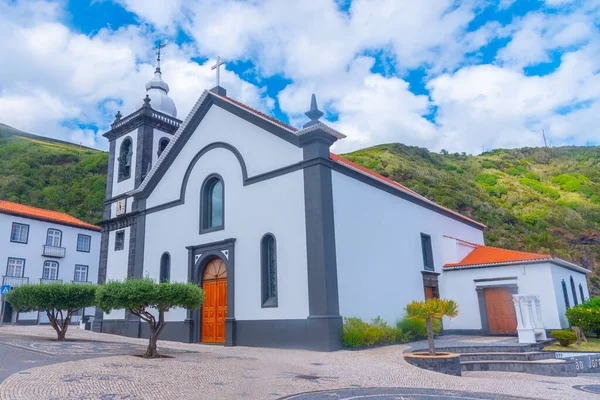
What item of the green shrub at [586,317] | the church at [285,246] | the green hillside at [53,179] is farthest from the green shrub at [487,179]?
the green hillside at [53,179]

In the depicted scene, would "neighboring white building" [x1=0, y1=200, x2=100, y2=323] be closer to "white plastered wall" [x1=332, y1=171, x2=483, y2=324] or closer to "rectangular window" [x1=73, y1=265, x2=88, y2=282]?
"rectangular window" [x1=73, y1=265, x2=88, y2=282]

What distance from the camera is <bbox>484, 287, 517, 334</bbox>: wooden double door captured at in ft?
61.2

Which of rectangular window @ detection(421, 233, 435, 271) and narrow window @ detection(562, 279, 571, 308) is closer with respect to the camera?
narrow window @ detection(562, 279, 571, 308)

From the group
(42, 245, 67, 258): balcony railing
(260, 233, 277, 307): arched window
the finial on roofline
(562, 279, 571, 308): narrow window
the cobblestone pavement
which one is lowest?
the cobblestone pavement

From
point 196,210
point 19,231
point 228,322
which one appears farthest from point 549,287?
point 19,231

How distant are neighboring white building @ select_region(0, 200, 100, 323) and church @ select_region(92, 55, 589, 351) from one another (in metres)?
14.1

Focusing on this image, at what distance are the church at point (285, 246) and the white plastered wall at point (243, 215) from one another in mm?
51

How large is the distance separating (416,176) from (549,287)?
34381 mm

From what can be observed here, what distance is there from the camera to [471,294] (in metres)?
19.8

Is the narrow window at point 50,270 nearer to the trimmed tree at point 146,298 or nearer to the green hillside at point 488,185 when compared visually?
the green hillside at point 488,185

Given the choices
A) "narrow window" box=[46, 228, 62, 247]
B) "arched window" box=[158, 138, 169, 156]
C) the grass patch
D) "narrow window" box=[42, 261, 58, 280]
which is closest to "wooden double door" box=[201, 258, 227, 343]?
"arched window" box=[158, 138, 169, 156]

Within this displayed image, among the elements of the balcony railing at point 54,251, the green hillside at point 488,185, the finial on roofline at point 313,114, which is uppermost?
the green hillside at point 488,185

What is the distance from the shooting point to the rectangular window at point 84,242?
3674cm

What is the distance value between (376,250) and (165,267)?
29.6ft
